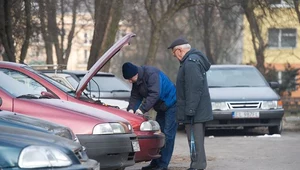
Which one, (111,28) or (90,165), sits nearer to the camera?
(90,165)

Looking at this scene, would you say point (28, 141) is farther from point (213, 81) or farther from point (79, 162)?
point (213, 81)

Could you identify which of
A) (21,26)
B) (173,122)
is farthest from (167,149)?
(21,26)

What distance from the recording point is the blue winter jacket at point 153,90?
11.5 meters

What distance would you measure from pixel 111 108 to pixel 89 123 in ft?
4.30

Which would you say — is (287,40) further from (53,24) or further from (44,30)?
(44,30)

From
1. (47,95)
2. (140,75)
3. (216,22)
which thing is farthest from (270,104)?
(216,22)

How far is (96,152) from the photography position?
370 inches

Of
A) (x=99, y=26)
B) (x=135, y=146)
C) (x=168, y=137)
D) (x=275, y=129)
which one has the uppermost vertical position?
(x=99, y=26)

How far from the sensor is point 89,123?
9.49 meters

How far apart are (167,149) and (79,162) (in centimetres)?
493

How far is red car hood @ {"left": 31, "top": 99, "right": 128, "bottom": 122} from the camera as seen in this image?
31.8 ft

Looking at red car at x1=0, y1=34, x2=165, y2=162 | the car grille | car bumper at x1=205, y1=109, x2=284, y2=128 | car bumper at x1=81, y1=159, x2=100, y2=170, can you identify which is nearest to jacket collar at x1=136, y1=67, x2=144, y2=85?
red car at x1=0, y1=34, x2=165, y2=162

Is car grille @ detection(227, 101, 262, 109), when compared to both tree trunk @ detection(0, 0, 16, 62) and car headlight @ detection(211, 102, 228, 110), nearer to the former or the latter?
car headlight @ detection(211, 102, 228, 110)

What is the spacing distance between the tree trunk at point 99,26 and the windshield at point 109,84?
7009 mm
